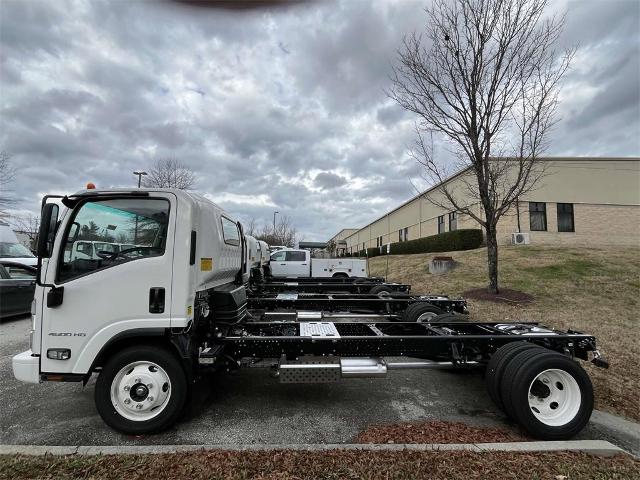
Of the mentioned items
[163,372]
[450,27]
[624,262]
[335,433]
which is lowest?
[335,433]

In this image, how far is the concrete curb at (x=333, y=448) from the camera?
3037 millimetres

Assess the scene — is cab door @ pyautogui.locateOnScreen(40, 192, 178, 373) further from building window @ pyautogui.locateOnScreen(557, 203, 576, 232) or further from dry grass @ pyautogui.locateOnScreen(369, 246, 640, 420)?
building window @ pyautogui.locateOnScreen(557, 203, 576, 232)

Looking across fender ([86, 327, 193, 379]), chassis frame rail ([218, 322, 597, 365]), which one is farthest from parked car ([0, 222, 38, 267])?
chassis frame rail ([218, 322, 597, 365])

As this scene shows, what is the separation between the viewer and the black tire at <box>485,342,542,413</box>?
374cm

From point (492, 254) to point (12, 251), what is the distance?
50.2 ft

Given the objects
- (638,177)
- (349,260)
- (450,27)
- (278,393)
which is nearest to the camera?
(278,393)

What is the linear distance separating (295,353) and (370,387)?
1.41 meters

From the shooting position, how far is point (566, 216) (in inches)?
1006

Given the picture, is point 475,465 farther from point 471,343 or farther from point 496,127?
point 496,127

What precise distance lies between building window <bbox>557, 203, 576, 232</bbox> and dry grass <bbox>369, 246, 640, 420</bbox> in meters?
7.65

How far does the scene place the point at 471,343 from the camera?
4219 mm

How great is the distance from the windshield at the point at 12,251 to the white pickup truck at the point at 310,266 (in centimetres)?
948

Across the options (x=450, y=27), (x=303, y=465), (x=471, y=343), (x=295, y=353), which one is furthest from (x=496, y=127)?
(x=303, y=465)

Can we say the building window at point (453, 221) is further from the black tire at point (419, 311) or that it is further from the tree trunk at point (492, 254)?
the black tire at point (419, 311)
